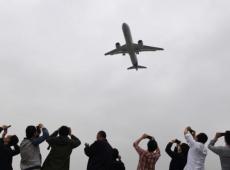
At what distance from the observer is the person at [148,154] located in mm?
12719

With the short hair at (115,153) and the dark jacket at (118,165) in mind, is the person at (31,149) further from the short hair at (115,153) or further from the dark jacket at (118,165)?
the dark jacket at (118,165)

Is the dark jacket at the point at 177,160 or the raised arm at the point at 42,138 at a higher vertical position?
the raised arm at the point at 42,138

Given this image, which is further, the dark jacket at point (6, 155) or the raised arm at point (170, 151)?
the raised arm at point (170, 151)

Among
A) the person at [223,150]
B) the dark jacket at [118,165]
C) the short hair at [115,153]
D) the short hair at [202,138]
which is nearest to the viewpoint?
the person at [223,150]

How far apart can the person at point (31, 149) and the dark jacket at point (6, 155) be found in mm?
300

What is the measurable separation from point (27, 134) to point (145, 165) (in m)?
4.01

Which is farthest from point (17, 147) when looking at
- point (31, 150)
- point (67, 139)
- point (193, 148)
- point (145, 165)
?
point (193, 148)

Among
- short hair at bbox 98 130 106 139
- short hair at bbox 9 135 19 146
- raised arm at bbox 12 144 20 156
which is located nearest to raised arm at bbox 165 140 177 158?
short hair at bbox 98 130 106 139

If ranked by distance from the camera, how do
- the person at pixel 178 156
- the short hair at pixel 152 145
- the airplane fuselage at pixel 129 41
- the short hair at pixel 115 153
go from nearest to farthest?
the short hair at pixel 115 153, the short hair at pixel 152 145, the person at pixel 178 156, the airplane fuselage at pixel 129 41

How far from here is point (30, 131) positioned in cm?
1164

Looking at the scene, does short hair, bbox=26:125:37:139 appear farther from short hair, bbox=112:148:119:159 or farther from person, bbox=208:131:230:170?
person, bbox=208:131:230:170

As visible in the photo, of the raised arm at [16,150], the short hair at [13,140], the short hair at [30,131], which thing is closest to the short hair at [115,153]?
the short hair at [30,131]

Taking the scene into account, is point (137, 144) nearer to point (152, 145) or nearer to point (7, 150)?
point (152, 145)

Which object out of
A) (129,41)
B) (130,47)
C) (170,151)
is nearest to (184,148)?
(170,151)
